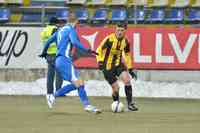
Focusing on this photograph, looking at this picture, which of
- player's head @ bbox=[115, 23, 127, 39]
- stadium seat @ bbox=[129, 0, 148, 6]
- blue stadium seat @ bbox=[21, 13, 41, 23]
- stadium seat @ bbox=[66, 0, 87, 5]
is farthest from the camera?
stadium seat @ bbox=[66, 0, 87, 5]

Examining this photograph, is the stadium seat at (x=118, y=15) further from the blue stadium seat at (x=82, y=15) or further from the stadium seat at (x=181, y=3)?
the stadium seat at (x=181, y=3)

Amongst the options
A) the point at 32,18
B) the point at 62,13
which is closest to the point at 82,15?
the point at 62,13

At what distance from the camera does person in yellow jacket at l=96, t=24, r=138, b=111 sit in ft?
41.3

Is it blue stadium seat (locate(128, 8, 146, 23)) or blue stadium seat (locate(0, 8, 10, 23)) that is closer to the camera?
blue stadium seat (locate(128, 8, 146, 23))

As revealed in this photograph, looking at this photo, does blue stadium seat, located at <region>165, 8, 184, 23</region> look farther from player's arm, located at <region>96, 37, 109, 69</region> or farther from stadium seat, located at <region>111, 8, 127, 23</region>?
Answer: player's arm, located at <region>96, 37, 109, 69</region>

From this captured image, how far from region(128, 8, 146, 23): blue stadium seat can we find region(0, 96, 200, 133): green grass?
9.55 ft

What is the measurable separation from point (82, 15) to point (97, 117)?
815 cm

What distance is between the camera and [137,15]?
1783cm

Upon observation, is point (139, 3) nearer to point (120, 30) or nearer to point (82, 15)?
point (82, 15)

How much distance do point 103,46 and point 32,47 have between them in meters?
4.71

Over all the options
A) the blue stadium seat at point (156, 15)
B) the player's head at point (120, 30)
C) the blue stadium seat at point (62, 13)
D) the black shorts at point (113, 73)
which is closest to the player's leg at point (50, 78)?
the black shorts at point (113, 73)

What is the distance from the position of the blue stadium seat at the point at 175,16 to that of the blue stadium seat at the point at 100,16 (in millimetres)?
1810

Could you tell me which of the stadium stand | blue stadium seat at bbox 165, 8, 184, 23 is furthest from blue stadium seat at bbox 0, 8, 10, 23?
the stadium stand

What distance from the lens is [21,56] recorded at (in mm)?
16875
